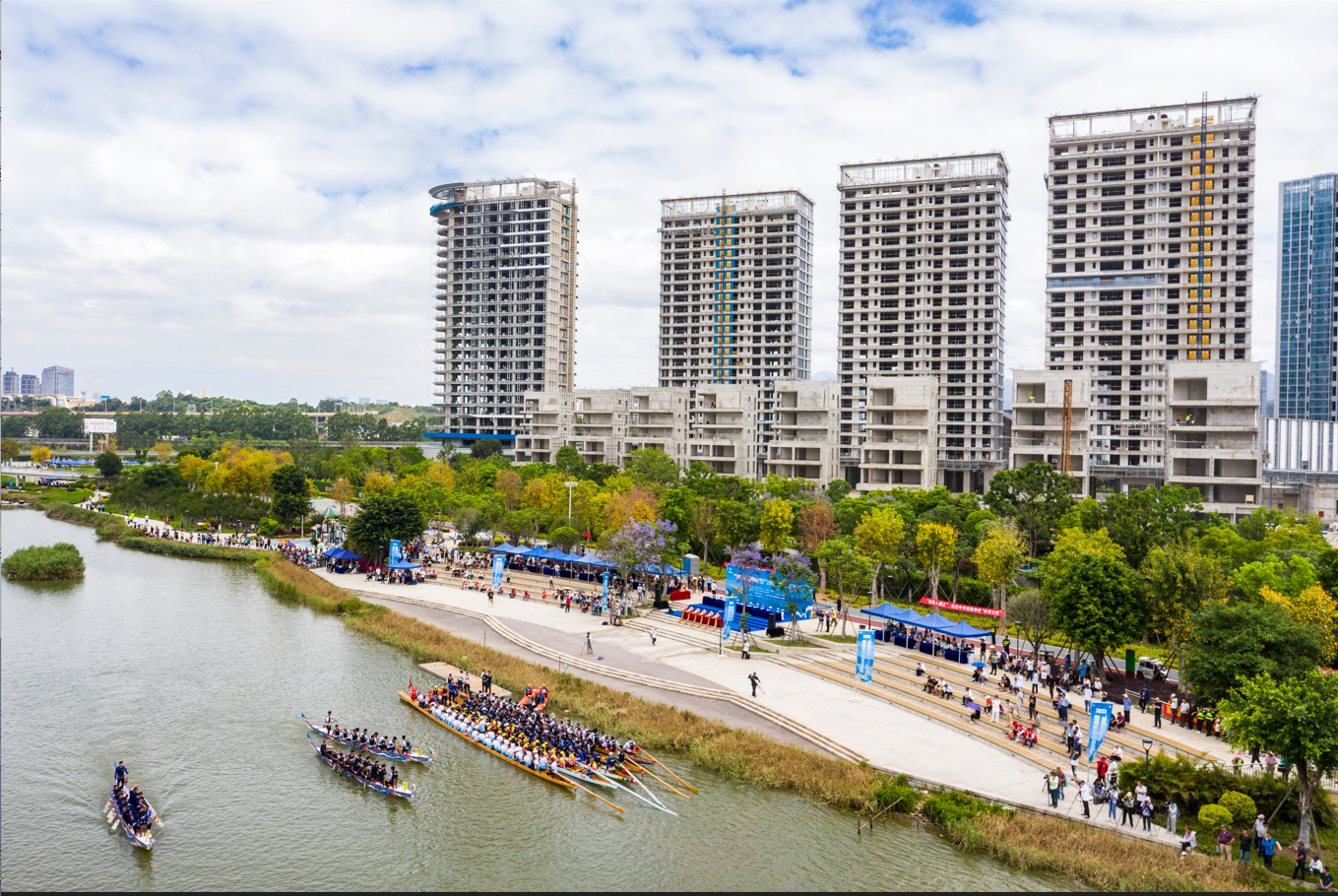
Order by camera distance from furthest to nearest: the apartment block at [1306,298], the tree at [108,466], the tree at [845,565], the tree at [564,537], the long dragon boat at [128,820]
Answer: the apartment block at [1306,298], the tree at [108,466], the tree at [564,537], the tree at [845,565], the long dragon boat at [128,820]

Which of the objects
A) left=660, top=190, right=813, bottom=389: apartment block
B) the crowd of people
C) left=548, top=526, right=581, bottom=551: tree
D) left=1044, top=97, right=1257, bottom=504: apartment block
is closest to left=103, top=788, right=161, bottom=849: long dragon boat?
the crowd of people

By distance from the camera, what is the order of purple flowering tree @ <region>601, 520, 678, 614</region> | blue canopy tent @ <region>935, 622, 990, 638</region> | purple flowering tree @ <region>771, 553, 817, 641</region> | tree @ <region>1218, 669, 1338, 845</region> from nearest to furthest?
tree @ <region>1218, 669, 1338, 845</region> < blue canopy tent @ <region>935, 622, 990, 638</region> < purple flowering tree @ <region>771, 553, 817, 641</region> < purple flowering tree @ <region>601, 520, 678, 614</region>

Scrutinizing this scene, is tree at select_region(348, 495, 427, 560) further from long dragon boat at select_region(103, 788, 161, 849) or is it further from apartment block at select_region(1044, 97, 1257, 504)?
apartment block at select_region(1044, 97, 1257, 504)

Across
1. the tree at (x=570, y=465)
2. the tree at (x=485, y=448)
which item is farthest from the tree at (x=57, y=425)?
the tree at (x=570, y=465)

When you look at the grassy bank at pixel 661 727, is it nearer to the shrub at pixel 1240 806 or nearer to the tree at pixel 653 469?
the shrub at pixel 1240 806

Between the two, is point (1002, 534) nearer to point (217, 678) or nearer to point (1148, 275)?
point (217, 678)

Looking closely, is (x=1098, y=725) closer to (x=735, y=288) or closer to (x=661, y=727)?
(x=661, y=727)

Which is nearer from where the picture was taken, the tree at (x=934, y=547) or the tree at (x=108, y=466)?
the tree at (x=934, y=547)
